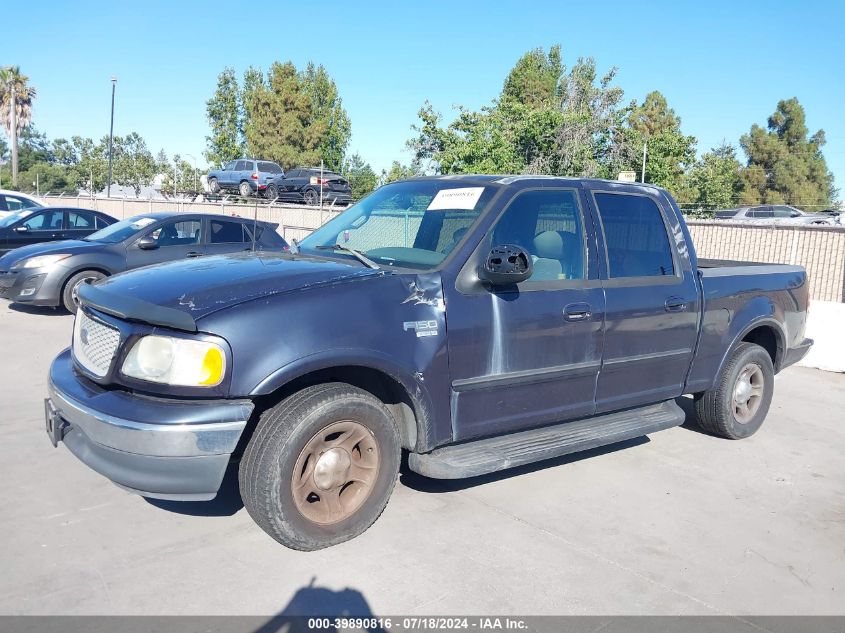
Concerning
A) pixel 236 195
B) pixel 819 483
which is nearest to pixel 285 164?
pixel 236 195

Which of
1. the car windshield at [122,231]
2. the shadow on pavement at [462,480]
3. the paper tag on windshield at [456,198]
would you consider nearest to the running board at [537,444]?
the shadow on pavement at [462,480]

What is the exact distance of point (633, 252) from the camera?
499 centimetres

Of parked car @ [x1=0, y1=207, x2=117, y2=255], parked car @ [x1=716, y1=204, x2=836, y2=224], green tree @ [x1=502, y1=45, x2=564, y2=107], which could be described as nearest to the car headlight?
parked car @ [x1=0, y1=207, x2=117, y2=255]

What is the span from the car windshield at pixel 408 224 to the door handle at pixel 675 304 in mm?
1534

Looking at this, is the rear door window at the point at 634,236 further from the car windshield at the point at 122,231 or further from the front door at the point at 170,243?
the car windshield at the point at 122,231

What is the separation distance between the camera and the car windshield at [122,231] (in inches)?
422

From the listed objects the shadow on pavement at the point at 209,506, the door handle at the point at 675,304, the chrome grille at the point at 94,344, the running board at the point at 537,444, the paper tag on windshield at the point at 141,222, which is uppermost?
the paper tag on windshield at the point at 141,222

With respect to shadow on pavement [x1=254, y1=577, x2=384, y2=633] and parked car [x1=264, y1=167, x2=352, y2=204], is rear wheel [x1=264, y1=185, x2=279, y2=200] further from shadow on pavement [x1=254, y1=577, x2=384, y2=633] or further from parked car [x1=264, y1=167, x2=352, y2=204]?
shadow on pavement [x1=254, y1=577, x2=384, y2=633]

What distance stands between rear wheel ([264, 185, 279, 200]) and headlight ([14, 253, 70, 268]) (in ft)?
64.8

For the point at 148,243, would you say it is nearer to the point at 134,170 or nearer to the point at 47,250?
the point at 47,250

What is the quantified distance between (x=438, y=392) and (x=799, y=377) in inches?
250

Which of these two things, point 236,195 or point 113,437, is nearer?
point 113,437

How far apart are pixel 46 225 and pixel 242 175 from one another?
18.7 m

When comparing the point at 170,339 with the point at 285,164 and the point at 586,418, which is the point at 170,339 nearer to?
the point at 586,418
